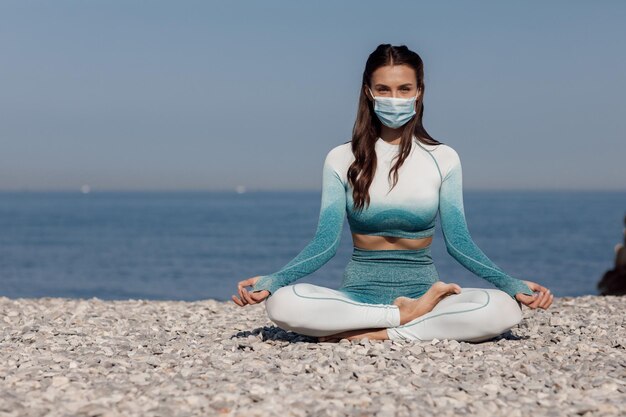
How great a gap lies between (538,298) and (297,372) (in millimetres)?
1776

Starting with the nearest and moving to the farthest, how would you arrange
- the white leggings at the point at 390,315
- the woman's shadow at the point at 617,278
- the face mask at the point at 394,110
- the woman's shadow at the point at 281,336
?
1. the white leggings at the point at 390,315
2. the face mask at the point at 394,110
3. the woman's shadow at the point at 281,336
4. the woman's shadow at the point at 617,278

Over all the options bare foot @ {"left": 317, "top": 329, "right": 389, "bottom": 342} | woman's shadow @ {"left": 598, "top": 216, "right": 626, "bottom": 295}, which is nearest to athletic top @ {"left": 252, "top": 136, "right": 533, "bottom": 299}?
bare foot @ {"left": 317, "top": 329, "right": 389, "bottom": 342}

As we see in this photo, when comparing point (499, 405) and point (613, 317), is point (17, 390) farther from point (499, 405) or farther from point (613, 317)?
point (613, 317)

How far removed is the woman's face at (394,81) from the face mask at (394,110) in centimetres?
5

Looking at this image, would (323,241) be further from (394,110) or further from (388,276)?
(394,110)

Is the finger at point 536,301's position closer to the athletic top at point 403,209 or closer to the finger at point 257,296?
the athletic top at point 403,209

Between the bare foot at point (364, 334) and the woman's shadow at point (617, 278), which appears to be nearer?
the bare foot at point (364, 334)

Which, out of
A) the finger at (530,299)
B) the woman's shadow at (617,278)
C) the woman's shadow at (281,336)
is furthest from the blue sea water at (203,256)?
the finger at (530,299)

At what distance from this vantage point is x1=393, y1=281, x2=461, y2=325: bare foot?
5.87 m

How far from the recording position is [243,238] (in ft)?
164

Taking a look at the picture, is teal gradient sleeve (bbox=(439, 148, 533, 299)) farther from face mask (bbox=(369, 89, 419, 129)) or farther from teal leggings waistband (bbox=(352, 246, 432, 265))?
face mask (bbox=(369, 89, 419, 129))

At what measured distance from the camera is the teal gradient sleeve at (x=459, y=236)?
597cm

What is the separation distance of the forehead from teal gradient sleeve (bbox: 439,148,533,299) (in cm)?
65

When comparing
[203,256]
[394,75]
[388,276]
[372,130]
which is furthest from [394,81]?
[203,256]
